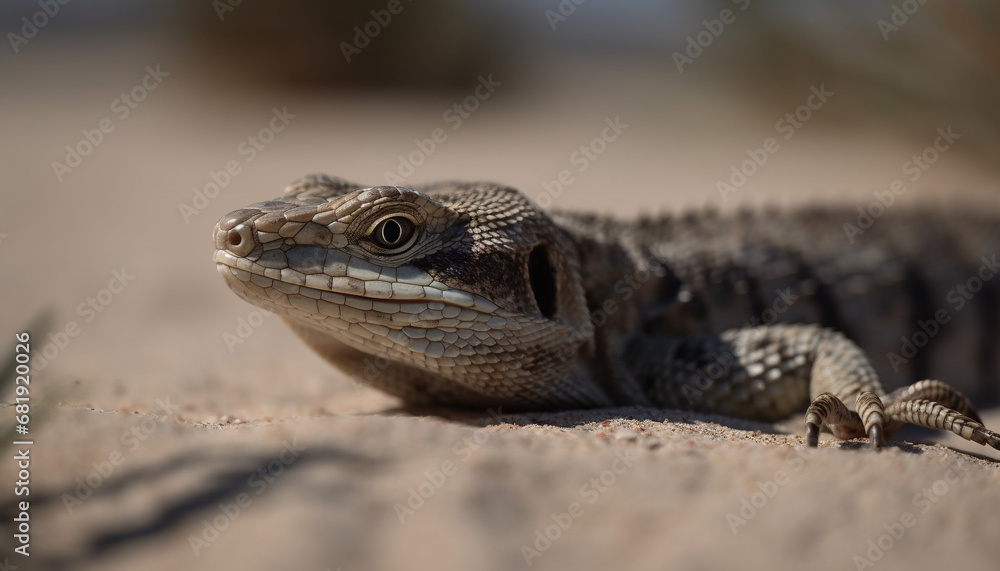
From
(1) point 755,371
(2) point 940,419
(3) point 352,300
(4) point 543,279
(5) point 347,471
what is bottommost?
(5) point 347,471

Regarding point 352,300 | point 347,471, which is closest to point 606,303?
point 352,300

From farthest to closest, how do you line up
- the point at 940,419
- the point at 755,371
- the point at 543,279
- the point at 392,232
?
the point at 755,371, the point at 543,279, the point at 392,232, the point at 940,419

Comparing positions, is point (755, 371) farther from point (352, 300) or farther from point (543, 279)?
point (352, 300)

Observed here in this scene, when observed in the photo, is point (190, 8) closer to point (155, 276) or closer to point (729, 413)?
point (155, 276)

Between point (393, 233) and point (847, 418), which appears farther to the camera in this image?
point (393, 233)

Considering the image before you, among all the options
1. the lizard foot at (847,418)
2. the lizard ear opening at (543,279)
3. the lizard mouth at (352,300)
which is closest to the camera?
the lizard foot at (847,418)

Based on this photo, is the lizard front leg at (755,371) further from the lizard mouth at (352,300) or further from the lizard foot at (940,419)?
the lizard mouth at (352,300)

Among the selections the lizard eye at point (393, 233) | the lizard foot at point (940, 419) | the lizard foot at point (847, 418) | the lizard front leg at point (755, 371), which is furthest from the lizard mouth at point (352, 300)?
the lizard foot at point (940, 419)

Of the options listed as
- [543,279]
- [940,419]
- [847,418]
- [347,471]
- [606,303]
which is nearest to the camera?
[347,471]
